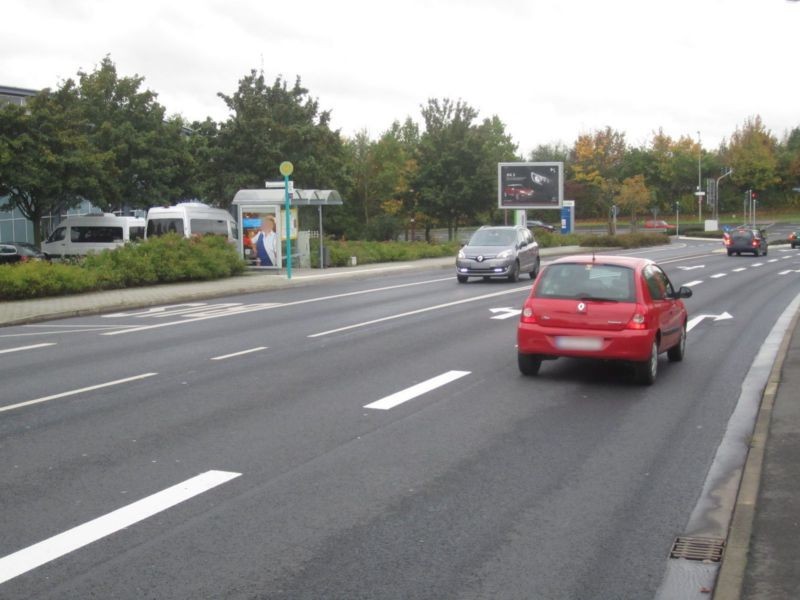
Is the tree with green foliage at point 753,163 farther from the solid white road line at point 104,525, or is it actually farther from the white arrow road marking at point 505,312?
the solid white road line at point 104,525

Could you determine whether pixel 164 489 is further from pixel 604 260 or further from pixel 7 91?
pixel 7 91

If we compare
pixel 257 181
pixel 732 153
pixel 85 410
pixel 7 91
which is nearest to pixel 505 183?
pixel 257 181

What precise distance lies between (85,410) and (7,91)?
150 ft

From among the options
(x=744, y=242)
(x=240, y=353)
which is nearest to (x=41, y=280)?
(x=240, y=353)

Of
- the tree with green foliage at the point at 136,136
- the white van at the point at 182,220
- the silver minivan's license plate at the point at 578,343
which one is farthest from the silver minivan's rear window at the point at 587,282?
the tree with green foliage at the point at 136,136

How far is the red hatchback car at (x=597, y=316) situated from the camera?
10.4 meters

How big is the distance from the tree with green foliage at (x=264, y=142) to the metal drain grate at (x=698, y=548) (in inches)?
1762

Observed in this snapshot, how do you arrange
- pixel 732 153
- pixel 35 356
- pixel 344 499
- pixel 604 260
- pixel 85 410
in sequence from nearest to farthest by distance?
pixel 344 499, pixel 85 410, pixel 604 260, pixel 35 356, pixel 732 153

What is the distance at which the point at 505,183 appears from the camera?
179 feet

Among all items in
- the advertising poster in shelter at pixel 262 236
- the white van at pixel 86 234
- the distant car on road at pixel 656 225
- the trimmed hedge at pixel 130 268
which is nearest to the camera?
the trimmed hedge at pixel 130 268

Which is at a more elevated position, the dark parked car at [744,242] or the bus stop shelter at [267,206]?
the bus stop shelter at [267,206]

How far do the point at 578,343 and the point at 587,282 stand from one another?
799 millimetres

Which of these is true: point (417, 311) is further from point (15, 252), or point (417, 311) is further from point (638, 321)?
point (15, 252)

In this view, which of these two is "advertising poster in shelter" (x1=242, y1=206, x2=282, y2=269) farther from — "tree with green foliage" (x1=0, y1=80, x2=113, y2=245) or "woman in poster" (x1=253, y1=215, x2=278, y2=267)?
"tree with green foliage" (x1=0, y1=80, x2=113, y2=245)
